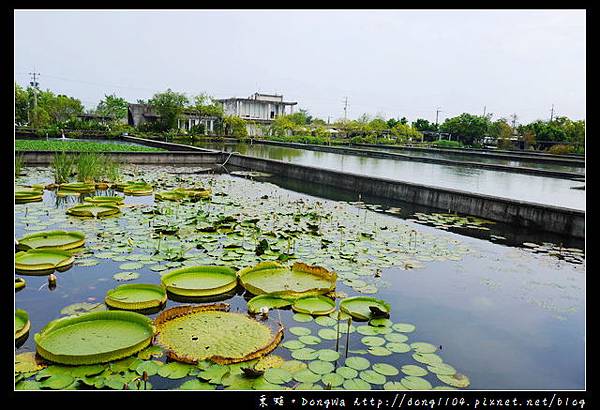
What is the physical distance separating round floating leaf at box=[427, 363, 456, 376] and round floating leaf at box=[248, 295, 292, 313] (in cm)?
148

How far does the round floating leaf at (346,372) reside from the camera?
Answer: 2.95m

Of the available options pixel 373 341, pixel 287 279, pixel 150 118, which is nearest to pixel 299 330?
pixel 373 341

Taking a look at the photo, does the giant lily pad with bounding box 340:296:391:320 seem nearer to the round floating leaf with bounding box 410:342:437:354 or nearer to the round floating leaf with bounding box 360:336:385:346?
the round floating leaf with bounding box 360:336:385:346

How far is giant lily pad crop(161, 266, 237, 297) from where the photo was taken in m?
4.33

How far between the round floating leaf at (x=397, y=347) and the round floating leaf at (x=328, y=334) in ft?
1.36

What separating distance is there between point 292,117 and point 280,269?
46958 mm

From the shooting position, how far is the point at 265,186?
12000 mm

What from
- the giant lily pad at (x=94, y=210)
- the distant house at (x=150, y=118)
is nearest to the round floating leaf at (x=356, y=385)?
the giant lily pad at (x=94, y=210)

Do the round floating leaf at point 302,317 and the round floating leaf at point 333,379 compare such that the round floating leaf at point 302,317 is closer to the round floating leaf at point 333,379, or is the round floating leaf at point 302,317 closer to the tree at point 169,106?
the round floating leaf at point 333,379
